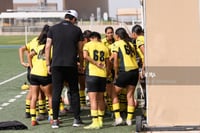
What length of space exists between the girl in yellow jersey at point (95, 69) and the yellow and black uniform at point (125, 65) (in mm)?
225

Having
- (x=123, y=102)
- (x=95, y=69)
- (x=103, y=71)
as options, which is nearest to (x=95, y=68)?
(x=95, y=69)

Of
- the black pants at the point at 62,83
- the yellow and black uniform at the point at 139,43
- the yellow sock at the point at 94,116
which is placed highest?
the yellow and black uniform at the point at 139,43

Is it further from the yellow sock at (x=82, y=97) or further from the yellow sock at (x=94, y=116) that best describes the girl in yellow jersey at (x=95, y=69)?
the yellow sock at (x=82, y=97)

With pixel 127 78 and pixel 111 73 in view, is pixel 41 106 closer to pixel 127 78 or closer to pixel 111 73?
pixel 111 73

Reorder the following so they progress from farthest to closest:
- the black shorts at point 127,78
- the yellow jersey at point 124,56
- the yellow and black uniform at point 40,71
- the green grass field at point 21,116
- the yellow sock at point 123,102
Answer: the yellow sock at point 123,102 → the yellow and black uniform at point 40,71 → the black shorts at point 127,78 → the yellow jersey at point 124,56 → the green grass field at point 21,116

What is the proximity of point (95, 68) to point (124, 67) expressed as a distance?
519 mm

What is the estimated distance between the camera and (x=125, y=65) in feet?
29.2

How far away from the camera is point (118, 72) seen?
898 cm

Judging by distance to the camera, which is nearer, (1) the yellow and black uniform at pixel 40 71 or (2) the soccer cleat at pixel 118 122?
(2) the soccer cleat at pixel 118 122

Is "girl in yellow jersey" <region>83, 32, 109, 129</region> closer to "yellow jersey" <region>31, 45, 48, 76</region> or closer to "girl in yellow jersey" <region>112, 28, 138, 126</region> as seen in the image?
"girl in yellow jersey" <region>112, 28, 138, 126</region>

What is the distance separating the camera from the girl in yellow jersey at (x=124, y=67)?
8.83 meters

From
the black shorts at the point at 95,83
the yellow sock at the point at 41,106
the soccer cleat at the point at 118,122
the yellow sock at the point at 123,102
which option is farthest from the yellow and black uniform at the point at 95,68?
the yellow sock at the point at 41,106

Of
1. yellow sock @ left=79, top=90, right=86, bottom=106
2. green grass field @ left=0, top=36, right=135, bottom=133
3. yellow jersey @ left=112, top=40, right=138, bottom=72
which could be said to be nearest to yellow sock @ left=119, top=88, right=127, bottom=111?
green grass field @ left=0, top=36, right=135, bottom=133

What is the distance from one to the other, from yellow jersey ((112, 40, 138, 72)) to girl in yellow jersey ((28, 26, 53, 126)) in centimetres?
129
